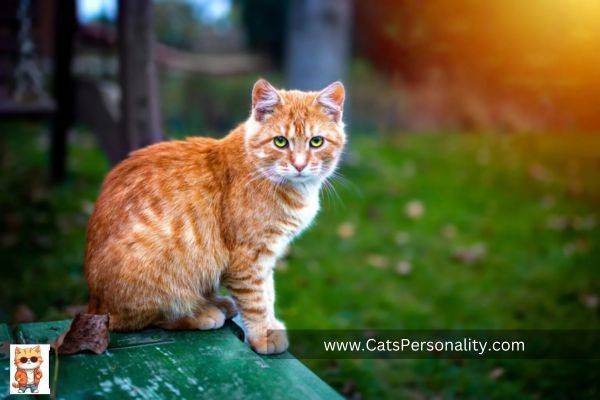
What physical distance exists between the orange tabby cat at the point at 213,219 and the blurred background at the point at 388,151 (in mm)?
1223

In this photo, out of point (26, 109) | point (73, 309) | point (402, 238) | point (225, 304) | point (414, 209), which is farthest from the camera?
point (414, 209)

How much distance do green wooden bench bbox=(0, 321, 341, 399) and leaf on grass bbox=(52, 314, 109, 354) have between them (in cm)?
2

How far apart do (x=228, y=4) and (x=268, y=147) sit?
9492 millimetres

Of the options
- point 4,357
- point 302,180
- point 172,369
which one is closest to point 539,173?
point 302,180

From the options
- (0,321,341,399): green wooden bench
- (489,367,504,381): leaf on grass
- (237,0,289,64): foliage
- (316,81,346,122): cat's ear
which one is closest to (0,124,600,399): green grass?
(489,367,504,381): leaf on grass

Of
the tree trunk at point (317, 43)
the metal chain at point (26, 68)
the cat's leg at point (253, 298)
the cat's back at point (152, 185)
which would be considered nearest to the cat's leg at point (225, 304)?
the cat's leg at point (253, 298)

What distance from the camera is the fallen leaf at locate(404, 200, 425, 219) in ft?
20.5

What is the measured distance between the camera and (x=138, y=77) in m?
3.80

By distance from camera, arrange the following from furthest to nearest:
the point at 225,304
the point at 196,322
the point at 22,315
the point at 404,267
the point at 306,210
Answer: the point at 404,267 → the point at 22,315 → the point at 225,304 → the point at 306,210 → the point at 196,322

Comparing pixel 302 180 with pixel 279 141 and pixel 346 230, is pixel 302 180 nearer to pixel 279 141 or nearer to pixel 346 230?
pixel 279 141

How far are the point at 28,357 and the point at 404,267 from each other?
3606 mm

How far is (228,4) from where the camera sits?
1150 centimetres

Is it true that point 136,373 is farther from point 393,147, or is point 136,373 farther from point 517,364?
point 393,147

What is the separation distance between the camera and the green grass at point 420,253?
3.92 metres
